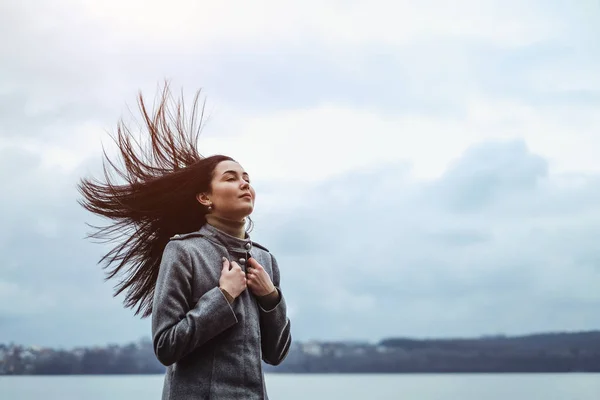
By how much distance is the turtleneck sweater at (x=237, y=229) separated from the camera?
9.39 feet

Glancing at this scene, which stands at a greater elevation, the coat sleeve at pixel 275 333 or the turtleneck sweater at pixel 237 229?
the turtleneck sweater at pixel 237 229

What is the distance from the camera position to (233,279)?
8.96 feet

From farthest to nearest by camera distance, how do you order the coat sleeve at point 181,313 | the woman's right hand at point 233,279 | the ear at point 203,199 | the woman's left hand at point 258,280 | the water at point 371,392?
the water at point 371,392
the ear at point 203,199
the woman's left hand at point 258,280
the woman's right hand at point 233,279
the coat sleeve at point 181,313

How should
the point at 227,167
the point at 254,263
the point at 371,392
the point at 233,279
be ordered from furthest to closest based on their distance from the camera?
1. the point at 371,392
2. the point at 227,167
3. the point at 254,263
4. the point at 233,279

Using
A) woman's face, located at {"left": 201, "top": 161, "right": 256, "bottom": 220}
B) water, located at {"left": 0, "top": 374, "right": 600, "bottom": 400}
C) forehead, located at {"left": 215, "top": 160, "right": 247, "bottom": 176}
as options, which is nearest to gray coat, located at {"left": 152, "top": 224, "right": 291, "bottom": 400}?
woman's face, located at {"left": 201, "top": 161, "right": 256, "bottom": 220}

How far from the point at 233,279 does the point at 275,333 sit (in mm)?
310

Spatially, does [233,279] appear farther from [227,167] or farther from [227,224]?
[227,167]

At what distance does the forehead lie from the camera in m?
2.96

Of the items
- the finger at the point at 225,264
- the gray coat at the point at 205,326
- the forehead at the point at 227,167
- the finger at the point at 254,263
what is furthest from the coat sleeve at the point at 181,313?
the forehead at the point at 227,167

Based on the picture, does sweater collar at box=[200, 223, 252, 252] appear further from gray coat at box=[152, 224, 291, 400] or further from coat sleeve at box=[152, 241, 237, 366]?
coat sleeve at box=[152, 241, 237, 366]

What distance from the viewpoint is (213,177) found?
297 centimetres

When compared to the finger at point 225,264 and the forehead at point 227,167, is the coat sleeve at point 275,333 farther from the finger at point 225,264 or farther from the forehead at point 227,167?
the forehead at point 227,167

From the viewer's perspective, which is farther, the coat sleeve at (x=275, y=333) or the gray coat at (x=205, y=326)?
the coat sleeve at (x=275, y=333)

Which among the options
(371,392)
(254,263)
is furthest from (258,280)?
(371,392)
